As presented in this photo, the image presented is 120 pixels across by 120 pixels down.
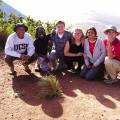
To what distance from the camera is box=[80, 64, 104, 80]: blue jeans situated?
10074 mm

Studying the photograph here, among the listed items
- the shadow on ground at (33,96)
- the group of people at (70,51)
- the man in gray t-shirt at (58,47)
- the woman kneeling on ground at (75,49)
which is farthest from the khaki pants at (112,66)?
the shadow on ground at (33,96)

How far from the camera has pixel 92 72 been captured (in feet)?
33.0

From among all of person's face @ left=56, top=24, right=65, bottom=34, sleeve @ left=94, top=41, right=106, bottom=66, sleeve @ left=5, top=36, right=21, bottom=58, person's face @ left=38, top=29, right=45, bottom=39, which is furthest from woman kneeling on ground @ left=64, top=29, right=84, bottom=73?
sleeve @ left=5, top=36, right=21, bottom=58

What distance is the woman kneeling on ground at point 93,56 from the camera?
10070mm

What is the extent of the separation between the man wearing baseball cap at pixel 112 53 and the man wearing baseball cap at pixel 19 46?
2.02 meters

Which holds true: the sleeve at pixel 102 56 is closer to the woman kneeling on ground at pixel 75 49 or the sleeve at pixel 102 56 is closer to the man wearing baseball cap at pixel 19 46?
the woman kneeling on ground at pixel 75 49

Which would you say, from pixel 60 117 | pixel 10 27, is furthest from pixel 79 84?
pixel 10 27

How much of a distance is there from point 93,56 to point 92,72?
1.48 ft

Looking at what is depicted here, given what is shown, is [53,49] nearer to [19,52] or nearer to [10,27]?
[19,52]

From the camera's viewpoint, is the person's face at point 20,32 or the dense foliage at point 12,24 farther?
the dense foliage at point 12,24

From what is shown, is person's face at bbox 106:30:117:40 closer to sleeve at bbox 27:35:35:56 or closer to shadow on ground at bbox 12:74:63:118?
sleeve at bbox 27:35:35:56

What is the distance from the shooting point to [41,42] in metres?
10.9

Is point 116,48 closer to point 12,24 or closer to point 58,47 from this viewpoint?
point 58,47

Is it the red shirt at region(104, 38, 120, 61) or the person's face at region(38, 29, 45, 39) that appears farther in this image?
the person's face at region(38, 29, 45, 39)
